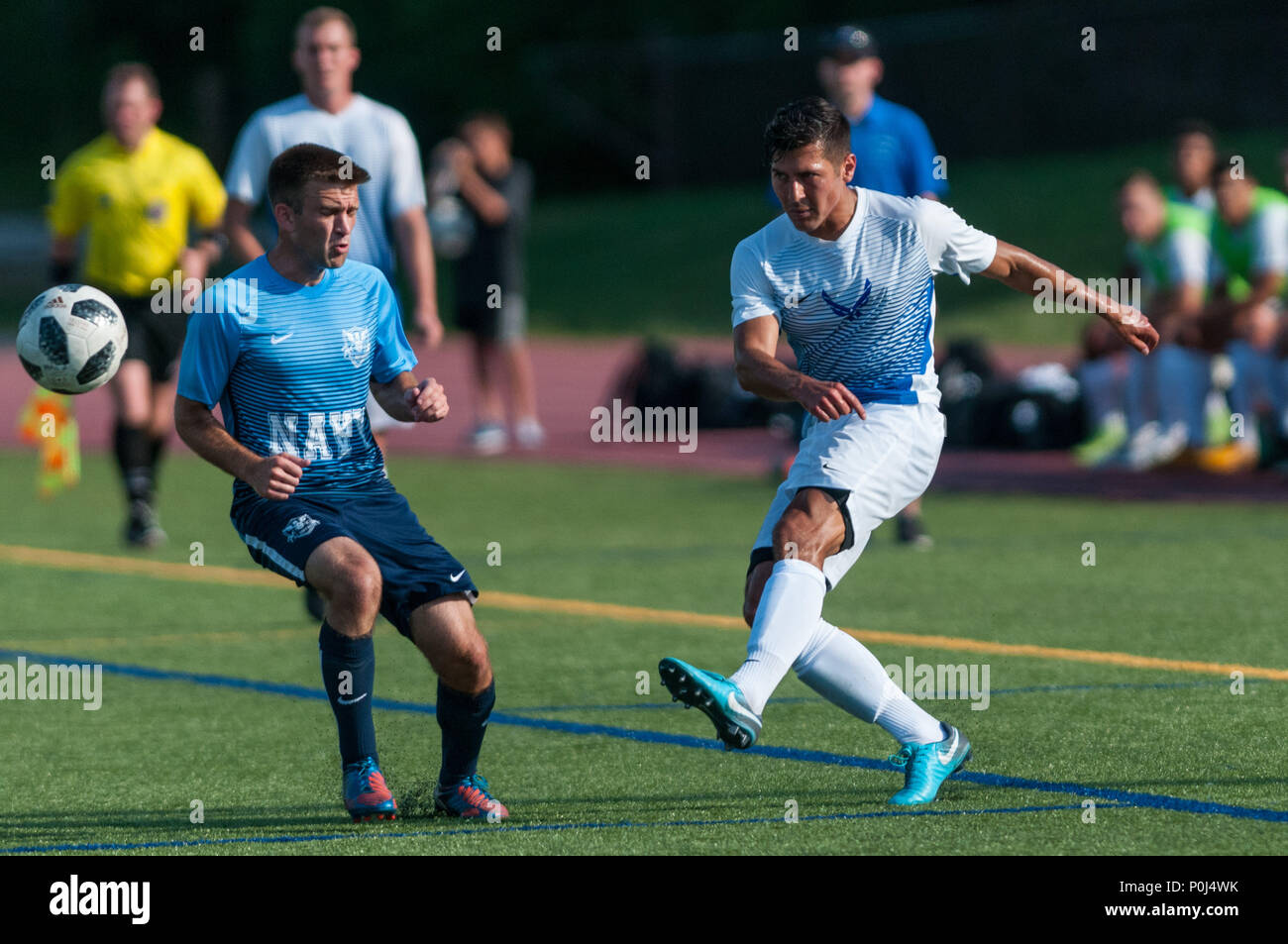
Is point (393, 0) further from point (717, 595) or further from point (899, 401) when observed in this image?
point (899, 401)

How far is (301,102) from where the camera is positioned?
9312 millimetres

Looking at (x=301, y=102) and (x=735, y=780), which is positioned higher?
(x=301, y=102)

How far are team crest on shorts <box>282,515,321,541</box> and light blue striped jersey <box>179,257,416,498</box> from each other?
14cm

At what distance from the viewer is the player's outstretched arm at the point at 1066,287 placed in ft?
19.5

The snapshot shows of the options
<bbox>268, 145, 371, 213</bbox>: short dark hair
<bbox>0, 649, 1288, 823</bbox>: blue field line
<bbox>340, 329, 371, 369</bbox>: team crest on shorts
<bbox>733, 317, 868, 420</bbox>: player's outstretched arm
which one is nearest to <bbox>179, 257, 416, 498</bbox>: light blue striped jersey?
<bbox>340, 329, 371, 369</bbox>: team crest on shorts

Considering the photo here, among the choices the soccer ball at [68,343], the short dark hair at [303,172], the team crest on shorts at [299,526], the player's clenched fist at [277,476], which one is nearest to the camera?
the player's clenched fist at [277,476]

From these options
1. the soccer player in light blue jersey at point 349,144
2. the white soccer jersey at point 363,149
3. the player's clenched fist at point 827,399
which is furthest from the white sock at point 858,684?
the white soccer jersey at point 363,149

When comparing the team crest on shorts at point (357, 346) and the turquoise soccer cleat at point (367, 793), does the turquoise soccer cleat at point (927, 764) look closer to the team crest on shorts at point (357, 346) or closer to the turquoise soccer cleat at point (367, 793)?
the turquoise soccer cleat at point (367, 793)

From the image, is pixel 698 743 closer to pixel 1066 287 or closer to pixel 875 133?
pixel 1066 287

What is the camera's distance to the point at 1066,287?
596 cm

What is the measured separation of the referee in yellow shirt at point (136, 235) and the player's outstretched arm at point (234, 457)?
6.04 metres

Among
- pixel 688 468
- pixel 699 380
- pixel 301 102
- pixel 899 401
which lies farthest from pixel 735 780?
pixel 699 380

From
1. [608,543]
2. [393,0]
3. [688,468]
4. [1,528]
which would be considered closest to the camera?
[608,543]
